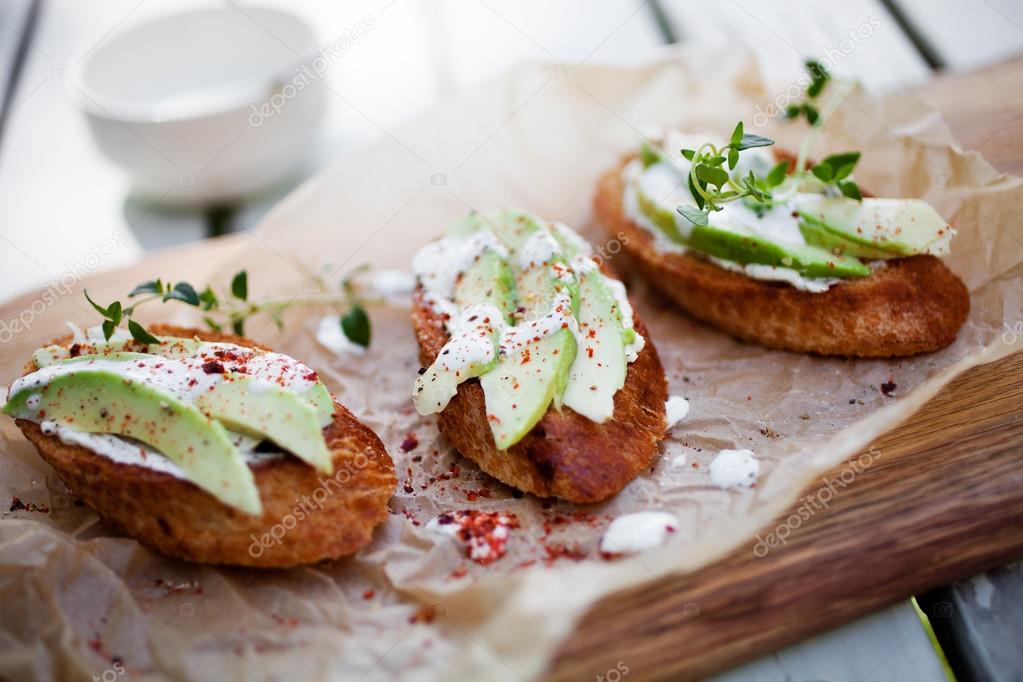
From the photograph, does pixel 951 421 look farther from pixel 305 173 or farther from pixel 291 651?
pixel 305 173

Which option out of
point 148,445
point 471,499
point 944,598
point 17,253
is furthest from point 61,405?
point 944,598

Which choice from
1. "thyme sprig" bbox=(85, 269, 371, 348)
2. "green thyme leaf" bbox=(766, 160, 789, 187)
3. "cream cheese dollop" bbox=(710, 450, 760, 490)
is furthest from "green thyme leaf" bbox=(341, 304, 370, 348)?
"green thyme leaf" bbox=(766, 160, 789, 187)

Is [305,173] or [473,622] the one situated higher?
[305,173]

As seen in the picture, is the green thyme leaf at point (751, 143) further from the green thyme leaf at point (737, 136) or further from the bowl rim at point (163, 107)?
the bowl rim at point (163, 107)

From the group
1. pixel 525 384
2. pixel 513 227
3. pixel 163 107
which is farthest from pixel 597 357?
pixel 163 107

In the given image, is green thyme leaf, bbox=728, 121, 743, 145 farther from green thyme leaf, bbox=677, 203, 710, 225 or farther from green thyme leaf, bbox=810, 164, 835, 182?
green thyme leaf, bbox=810, 164, 835, 182
